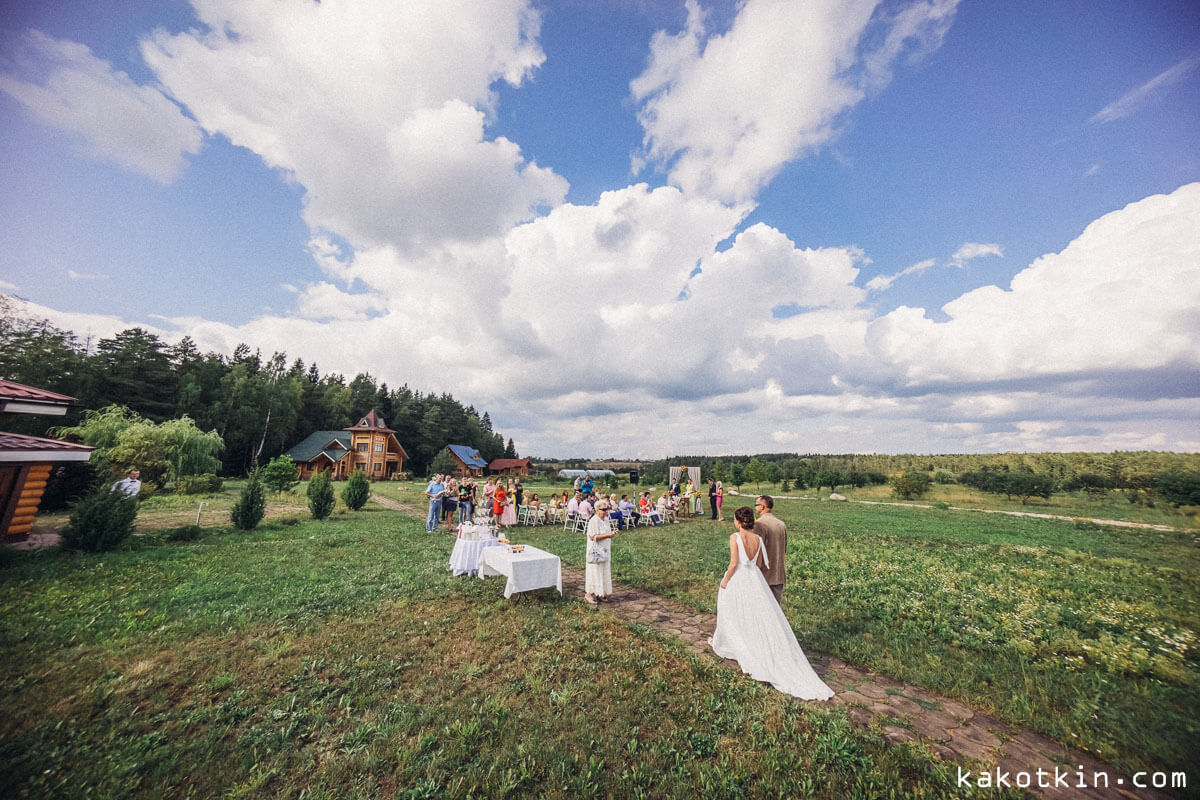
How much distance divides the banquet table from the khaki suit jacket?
5.75 metres

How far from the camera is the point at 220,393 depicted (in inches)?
1569

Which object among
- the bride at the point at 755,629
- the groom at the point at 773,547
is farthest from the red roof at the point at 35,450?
the groom at the point at 773,547

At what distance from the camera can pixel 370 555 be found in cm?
1047

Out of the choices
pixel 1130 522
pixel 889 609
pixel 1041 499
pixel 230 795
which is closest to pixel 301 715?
pixel 230 795

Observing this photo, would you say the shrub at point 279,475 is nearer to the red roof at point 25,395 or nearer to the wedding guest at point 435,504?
the wedding guest at point 435,504

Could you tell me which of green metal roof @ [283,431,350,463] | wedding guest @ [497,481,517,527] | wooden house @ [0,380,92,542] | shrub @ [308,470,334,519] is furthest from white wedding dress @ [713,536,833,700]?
green metal roof @ [283,431,350,463]

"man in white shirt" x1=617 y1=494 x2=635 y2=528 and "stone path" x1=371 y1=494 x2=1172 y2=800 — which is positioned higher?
"man in white shirt" x1=617 y1=494 x2=635 y2=528

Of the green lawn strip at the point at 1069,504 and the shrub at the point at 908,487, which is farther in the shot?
the shrub at the point at 908,487

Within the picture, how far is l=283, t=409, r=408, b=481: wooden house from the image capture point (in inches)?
1868

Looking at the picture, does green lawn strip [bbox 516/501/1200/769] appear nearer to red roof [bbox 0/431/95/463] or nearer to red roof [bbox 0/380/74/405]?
red roof [bbox 0/380/74/405]

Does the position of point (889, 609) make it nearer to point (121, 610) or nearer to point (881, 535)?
point (881, 535)

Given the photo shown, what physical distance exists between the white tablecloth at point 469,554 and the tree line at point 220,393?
97.3ft

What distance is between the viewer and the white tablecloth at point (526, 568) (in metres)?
7.18

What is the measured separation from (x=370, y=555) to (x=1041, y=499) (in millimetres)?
57888
